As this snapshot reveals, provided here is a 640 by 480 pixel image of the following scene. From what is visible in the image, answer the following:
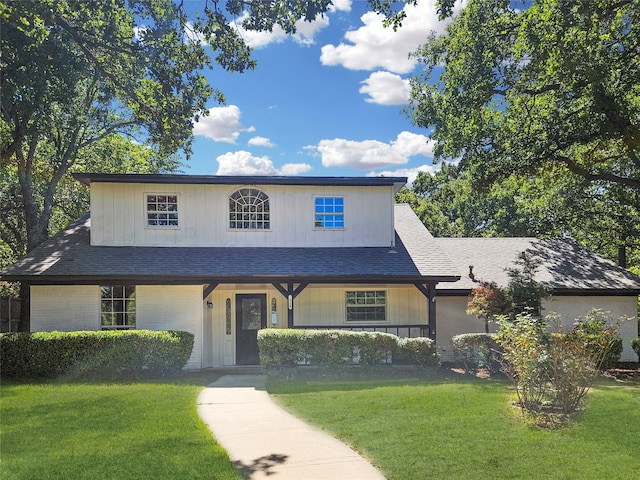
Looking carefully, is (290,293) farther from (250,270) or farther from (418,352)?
(418,352)

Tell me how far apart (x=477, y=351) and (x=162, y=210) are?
10.3m

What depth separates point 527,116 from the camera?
15.6m

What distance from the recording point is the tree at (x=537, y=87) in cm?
1162

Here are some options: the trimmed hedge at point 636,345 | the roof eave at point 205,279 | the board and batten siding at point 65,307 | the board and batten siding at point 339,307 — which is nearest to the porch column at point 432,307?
the roof eave at point 205,279

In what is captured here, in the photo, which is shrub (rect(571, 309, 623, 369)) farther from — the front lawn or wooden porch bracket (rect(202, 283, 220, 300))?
wooden porch bracket (rect(202, 283, 220, 300))

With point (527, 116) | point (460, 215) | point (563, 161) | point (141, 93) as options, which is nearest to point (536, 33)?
point (527, 116)

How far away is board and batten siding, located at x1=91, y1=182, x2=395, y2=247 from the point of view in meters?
15.7

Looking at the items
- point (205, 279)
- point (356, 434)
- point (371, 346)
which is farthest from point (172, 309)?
point (356, 434)

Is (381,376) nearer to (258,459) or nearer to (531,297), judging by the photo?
(531,297)

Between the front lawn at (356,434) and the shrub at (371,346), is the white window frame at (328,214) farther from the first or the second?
the front lawn at (356,434)

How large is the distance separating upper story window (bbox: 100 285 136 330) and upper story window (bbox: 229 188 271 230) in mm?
3717

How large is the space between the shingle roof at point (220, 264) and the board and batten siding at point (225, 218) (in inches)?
12.8

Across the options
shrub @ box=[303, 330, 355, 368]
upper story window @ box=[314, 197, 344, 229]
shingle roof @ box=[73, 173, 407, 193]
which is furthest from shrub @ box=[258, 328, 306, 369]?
shingle roof @ box=[73, 173, 407, 193]

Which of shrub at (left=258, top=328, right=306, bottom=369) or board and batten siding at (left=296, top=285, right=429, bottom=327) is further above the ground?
board and batten siding at (left=296, top=285, right=429, bottom=327)
